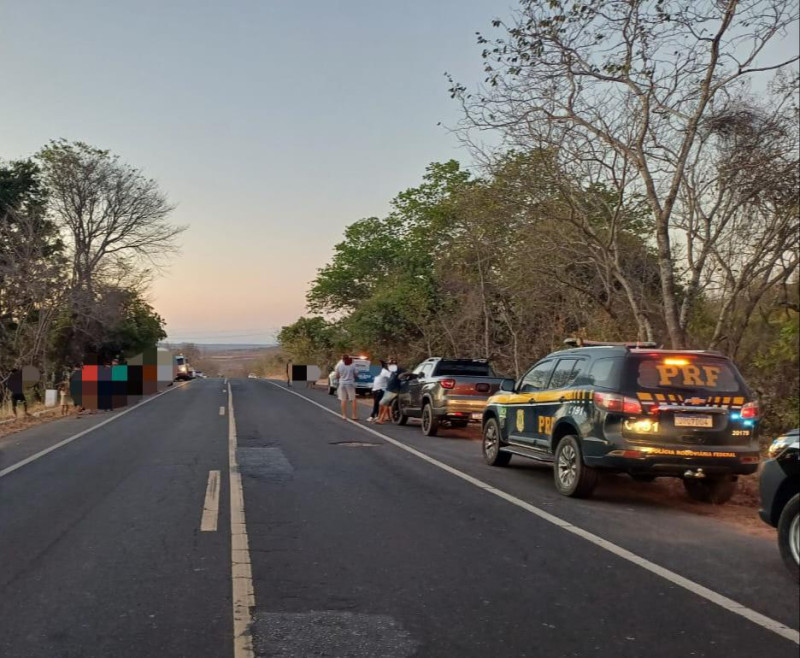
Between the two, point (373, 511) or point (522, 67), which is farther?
point (522, 67)

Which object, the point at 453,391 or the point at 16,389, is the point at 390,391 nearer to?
the point at 453,391

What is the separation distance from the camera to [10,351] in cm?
3347

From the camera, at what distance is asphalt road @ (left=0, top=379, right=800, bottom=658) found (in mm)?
4586

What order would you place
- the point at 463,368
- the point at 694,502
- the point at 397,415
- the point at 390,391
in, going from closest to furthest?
the point at 694,502
the point at 463,368
the point at 390,391
the point at 397,415

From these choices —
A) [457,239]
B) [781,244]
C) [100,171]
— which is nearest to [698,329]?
[781,244]

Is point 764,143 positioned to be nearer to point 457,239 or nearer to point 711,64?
point 711,64

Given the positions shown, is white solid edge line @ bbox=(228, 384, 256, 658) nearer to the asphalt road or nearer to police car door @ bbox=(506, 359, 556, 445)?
the asphalt road

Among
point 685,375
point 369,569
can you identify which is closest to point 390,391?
point 685,375

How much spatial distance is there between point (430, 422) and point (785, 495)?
1113cm

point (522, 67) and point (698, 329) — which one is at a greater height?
point (522, 67)

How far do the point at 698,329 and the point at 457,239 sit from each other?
32.3 ft

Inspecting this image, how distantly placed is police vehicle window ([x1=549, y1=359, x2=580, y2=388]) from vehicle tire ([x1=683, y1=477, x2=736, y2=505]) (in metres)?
1.77

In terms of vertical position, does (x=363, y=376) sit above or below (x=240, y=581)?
above

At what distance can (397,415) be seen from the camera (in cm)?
2047
